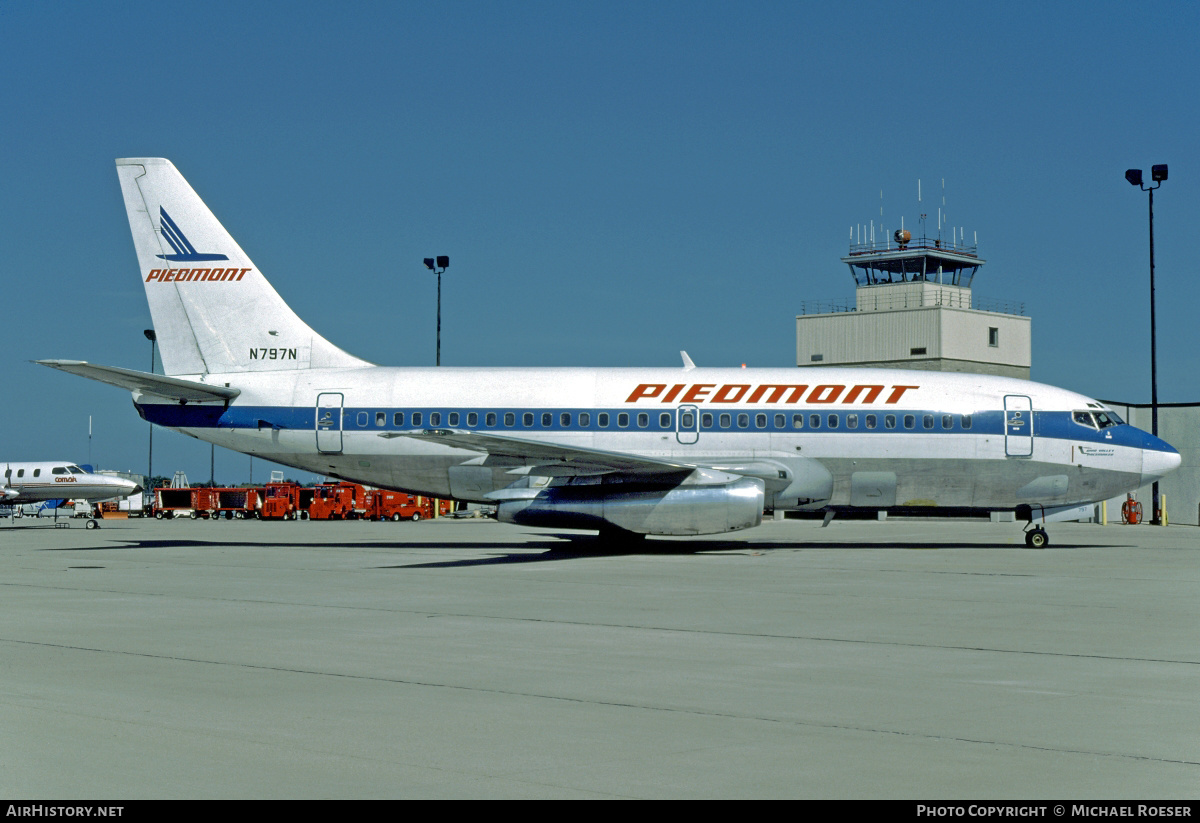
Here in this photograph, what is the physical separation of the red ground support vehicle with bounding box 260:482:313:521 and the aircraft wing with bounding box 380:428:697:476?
36834 mm

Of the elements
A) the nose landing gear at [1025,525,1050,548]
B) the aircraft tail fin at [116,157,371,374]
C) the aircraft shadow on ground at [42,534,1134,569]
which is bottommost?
the aircraft shadow on ground at [42,534,1134,569]

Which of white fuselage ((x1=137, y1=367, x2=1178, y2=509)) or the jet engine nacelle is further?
white fuselage ((x1=137, y1=367, x2=1178, y2=509))

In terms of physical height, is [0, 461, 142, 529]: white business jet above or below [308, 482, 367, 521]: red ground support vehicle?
above

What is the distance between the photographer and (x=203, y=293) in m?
31.4

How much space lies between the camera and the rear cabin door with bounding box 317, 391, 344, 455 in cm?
Answer: 3003

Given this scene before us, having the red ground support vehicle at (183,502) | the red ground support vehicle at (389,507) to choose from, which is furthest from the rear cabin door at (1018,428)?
the red ground support vehicle at (183,502)

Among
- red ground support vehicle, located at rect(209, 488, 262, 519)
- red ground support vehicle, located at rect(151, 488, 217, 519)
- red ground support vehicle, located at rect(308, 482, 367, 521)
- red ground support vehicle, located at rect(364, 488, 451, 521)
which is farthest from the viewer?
red ground support vehicle, located at rect(151, 488, 217, 519)

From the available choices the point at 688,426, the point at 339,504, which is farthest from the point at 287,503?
the point at 688,426

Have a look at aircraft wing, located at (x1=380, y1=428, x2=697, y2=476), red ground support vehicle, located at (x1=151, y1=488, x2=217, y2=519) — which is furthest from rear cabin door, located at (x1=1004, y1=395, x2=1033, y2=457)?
red ground support vehicle, located at (x1=151, y1=488, x2=217, y2=519)

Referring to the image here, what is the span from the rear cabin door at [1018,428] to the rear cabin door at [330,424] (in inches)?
612

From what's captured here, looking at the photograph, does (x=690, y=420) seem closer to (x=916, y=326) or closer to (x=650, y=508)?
(x=650, y=508)

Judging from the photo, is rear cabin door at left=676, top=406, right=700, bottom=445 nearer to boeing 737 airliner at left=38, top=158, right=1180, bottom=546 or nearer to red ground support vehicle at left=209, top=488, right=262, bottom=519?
boeing 737 airliner at left=38, top=158, right=1180, bottom=546

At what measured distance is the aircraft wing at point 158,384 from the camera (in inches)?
1084

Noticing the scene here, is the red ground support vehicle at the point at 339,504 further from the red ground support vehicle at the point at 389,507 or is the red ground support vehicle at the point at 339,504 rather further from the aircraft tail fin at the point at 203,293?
the aircraft tail fin at the point at 203,293
